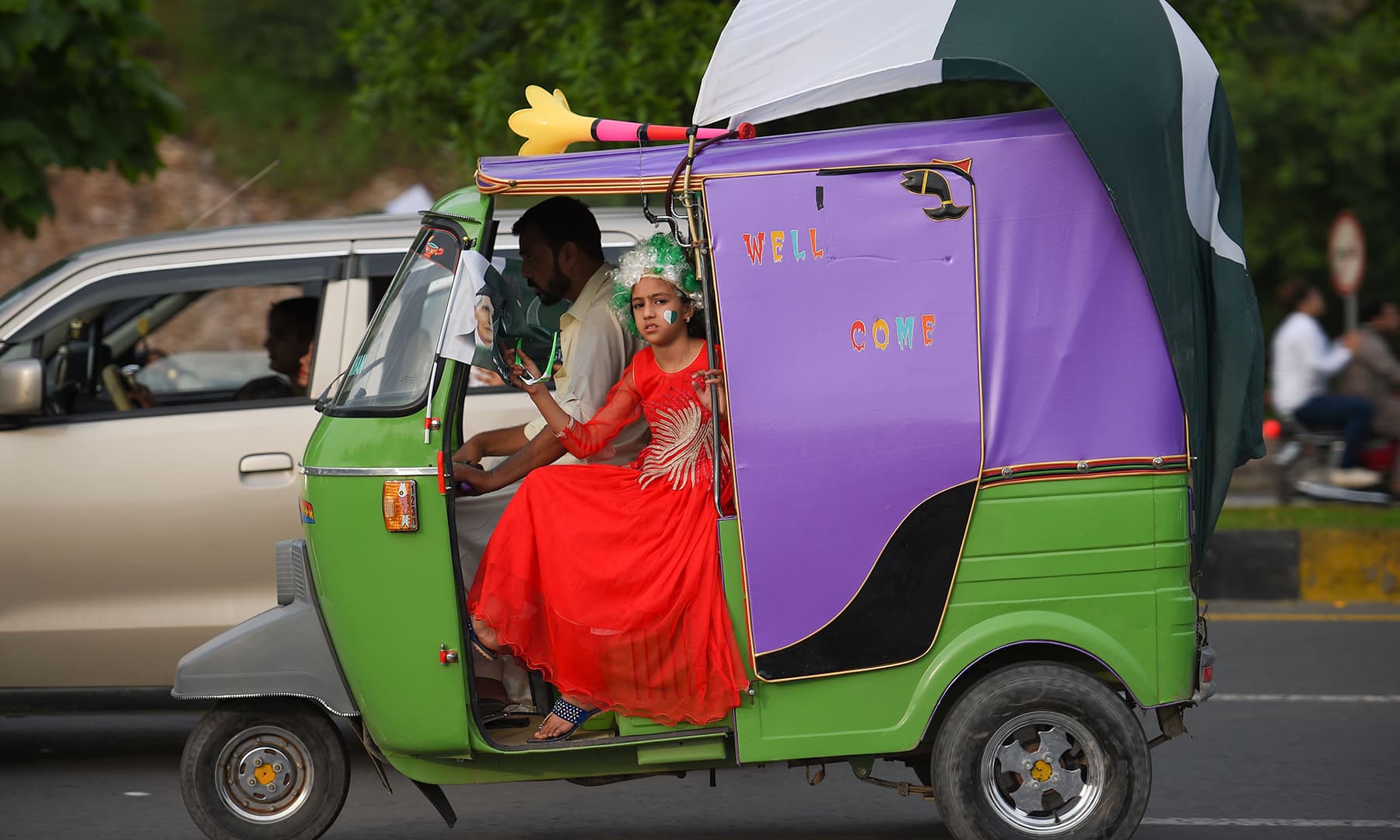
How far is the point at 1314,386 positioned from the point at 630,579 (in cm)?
912

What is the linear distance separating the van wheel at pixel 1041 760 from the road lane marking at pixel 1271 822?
2.90 ft

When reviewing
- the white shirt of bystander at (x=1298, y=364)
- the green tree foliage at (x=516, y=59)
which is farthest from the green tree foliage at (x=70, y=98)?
the white shirt of bystander at (x=1298, y=364)

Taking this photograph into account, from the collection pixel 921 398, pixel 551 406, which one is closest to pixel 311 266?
pixel 551 406

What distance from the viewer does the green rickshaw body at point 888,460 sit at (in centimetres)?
440

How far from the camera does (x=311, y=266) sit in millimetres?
6270

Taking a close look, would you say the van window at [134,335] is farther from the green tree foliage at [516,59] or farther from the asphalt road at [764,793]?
the green tree foliage at [516,59]

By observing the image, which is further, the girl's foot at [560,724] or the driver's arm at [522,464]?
the driver's arm at [522,464]

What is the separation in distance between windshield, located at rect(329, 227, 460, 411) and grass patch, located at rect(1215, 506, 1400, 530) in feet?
22.3

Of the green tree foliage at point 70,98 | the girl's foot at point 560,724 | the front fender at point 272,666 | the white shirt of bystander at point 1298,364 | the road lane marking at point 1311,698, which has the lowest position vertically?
the road lane marking at point 1311,698

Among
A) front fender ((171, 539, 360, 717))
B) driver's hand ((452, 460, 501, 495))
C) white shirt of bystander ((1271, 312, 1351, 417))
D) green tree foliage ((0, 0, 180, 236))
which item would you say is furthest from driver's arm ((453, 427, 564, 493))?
Result: white shirt of bystander ((1271, 312, 1351, 417))

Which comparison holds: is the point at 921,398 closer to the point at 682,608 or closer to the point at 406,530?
the point at 682,608

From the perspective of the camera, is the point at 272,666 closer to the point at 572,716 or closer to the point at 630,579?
the point at 572,716

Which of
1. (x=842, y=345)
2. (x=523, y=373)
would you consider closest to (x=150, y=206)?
(x=523, y=373)

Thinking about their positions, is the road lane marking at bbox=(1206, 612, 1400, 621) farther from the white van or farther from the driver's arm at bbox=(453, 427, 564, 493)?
the driver's arm at bbox=(453, 427, 564, 493)
